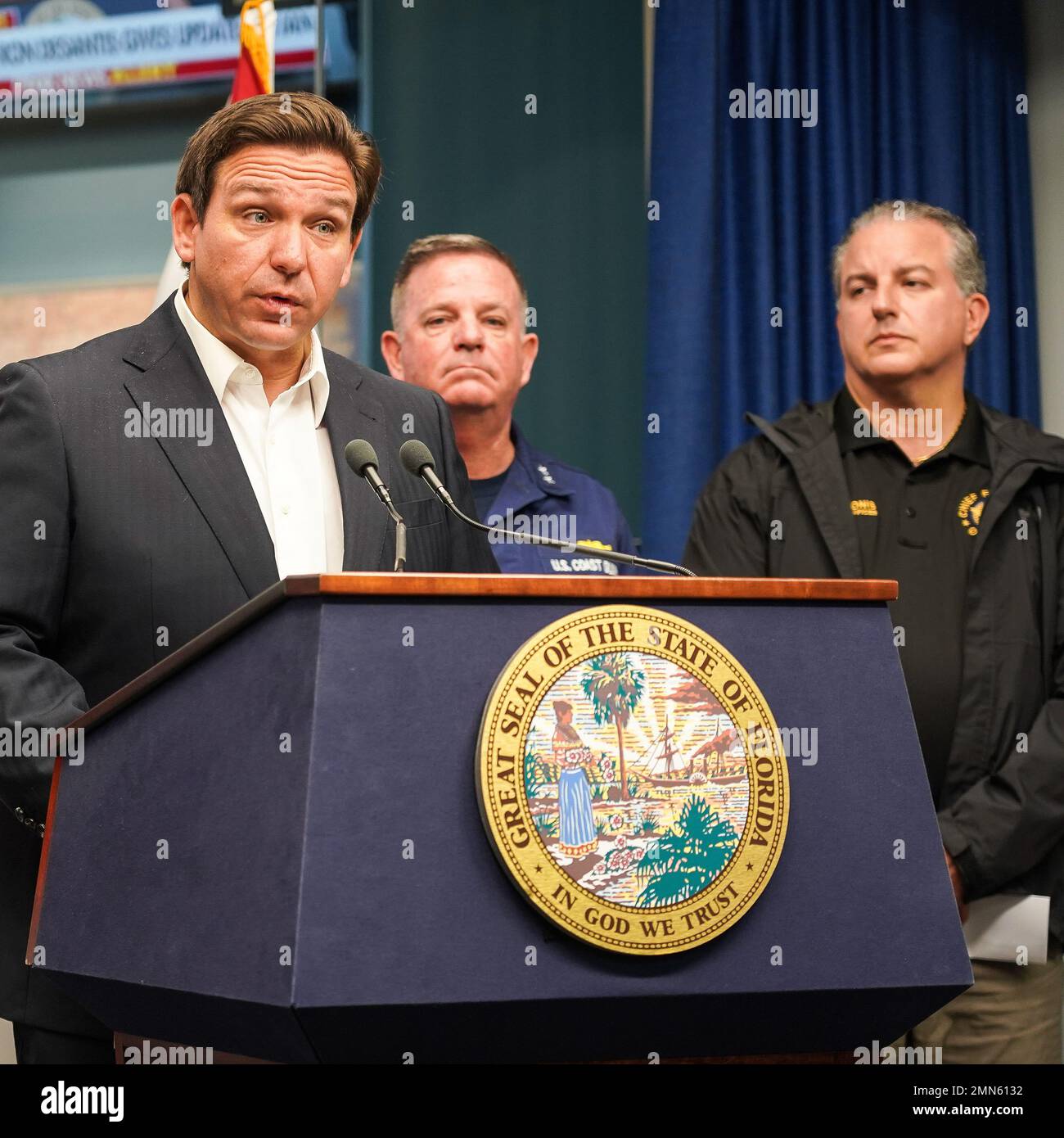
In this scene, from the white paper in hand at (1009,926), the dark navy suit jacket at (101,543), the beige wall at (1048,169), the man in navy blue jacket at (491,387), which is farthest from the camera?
the beige wall at (1048,169)

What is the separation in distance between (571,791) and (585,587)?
169mm

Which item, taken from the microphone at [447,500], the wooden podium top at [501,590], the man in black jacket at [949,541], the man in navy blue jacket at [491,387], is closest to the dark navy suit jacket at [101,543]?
the microphone at [447,500]

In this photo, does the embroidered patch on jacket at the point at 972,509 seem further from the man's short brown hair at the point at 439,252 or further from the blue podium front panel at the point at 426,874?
the blue podium front panel at the point at 426,874

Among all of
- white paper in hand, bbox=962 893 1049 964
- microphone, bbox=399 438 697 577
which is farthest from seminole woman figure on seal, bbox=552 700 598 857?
white paper in hand, bbox=962 893 1049 964

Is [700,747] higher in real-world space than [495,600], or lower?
lower

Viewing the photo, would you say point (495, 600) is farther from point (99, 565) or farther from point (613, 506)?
point (613, 506)

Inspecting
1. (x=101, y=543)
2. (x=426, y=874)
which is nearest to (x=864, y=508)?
(x=101, y=543)

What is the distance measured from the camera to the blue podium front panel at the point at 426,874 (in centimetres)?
114

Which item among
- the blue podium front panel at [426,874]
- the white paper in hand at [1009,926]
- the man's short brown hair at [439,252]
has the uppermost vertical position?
the man's short brown hair at [439,252]

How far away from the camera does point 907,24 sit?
389 centimetres

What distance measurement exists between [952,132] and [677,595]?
3.00 m

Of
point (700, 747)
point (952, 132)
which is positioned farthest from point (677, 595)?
point (952, 132)

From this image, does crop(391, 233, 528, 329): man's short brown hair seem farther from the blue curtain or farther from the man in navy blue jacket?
the blue curtain

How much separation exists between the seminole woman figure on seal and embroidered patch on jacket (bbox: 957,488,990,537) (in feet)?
5.46
